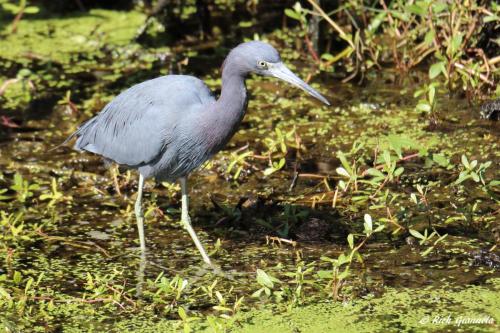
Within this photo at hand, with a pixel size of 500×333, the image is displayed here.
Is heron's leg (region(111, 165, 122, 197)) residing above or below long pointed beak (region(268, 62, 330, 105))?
below

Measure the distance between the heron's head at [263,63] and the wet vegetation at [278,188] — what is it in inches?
19.4

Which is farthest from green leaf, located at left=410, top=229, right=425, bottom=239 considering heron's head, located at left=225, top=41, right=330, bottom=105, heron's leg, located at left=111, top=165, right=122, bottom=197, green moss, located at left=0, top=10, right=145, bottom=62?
green moss, located at left=0, top=10, right=145, bottom=62

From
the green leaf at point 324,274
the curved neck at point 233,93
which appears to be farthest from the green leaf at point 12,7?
the green leaf at point 324,274

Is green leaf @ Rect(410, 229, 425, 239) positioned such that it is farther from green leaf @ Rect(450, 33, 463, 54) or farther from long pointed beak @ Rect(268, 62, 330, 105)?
green leaf @ Rect(450, 33, 463, 54)

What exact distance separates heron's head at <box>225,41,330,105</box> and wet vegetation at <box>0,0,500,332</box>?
493mm

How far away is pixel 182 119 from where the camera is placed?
4.96 meters

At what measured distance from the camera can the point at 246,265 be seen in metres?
4.89

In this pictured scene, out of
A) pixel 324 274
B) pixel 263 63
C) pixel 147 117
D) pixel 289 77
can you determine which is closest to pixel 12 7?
pixel 147 117

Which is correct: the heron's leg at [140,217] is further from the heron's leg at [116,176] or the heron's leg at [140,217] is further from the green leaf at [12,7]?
the green leaf at [12,7]

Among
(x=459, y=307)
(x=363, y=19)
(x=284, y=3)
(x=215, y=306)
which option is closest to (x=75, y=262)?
(x=215, y=306)

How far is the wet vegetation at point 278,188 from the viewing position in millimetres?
4363

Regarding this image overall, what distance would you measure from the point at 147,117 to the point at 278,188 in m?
1.03

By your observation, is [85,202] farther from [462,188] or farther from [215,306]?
[462,188]

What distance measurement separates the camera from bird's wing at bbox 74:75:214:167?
4.99m
